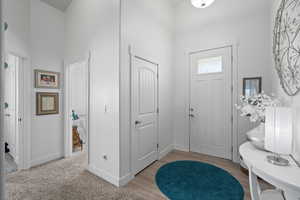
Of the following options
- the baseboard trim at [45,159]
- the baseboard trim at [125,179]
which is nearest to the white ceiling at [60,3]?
the baseboard trim at [45,159]

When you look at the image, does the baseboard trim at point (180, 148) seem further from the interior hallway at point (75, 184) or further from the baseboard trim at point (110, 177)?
the baseboard trim at point (110, 177)

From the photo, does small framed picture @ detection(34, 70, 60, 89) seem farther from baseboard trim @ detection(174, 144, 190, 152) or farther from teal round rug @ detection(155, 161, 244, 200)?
baseboard trim @ detection(174, 144, 190, 152)

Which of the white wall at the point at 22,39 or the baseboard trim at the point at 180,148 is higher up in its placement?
the white wall at the point at 22,39

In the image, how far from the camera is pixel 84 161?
303cm

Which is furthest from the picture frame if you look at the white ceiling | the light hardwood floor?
the white ceiling

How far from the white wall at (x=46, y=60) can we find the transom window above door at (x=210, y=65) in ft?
11.0

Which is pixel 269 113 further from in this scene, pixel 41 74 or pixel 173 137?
pixel 41 74

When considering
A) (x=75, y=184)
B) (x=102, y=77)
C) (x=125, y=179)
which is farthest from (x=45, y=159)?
(x=102, y=77)

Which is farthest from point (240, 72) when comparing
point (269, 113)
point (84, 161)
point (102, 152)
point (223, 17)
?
point (84, 161)

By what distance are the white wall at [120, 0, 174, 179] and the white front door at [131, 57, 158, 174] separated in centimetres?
15

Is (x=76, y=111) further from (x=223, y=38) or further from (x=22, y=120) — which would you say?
(x=223, y=38)

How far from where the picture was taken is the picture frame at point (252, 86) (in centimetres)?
279

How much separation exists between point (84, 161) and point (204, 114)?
9.82ft

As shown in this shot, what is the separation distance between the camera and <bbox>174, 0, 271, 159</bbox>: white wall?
2762 mm
